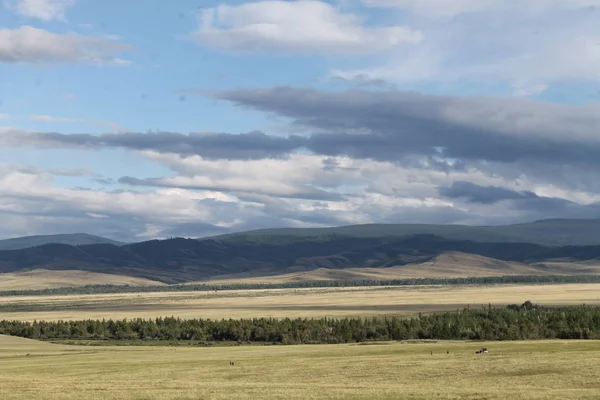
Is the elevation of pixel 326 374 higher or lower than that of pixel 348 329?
higher

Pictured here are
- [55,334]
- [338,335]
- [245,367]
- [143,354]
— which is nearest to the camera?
[245,367]

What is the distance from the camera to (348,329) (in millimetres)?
151625

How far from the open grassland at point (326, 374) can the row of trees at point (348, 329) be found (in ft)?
140

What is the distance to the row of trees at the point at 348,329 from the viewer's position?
14162 centimetres

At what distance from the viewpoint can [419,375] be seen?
2697 inches

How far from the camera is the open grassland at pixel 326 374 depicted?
184 ft

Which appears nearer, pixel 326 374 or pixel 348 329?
pixel 326 374

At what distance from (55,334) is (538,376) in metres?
130

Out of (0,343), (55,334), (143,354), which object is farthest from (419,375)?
(55,334)

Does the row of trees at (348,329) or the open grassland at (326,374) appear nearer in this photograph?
the open grassland at (326,374)

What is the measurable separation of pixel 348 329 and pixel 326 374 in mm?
79004

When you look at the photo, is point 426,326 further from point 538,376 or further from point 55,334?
point 538,376

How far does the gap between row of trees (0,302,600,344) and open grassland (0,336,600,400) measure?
42605 millimetres

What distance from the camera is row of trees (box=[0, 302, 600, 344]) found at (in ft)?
465
